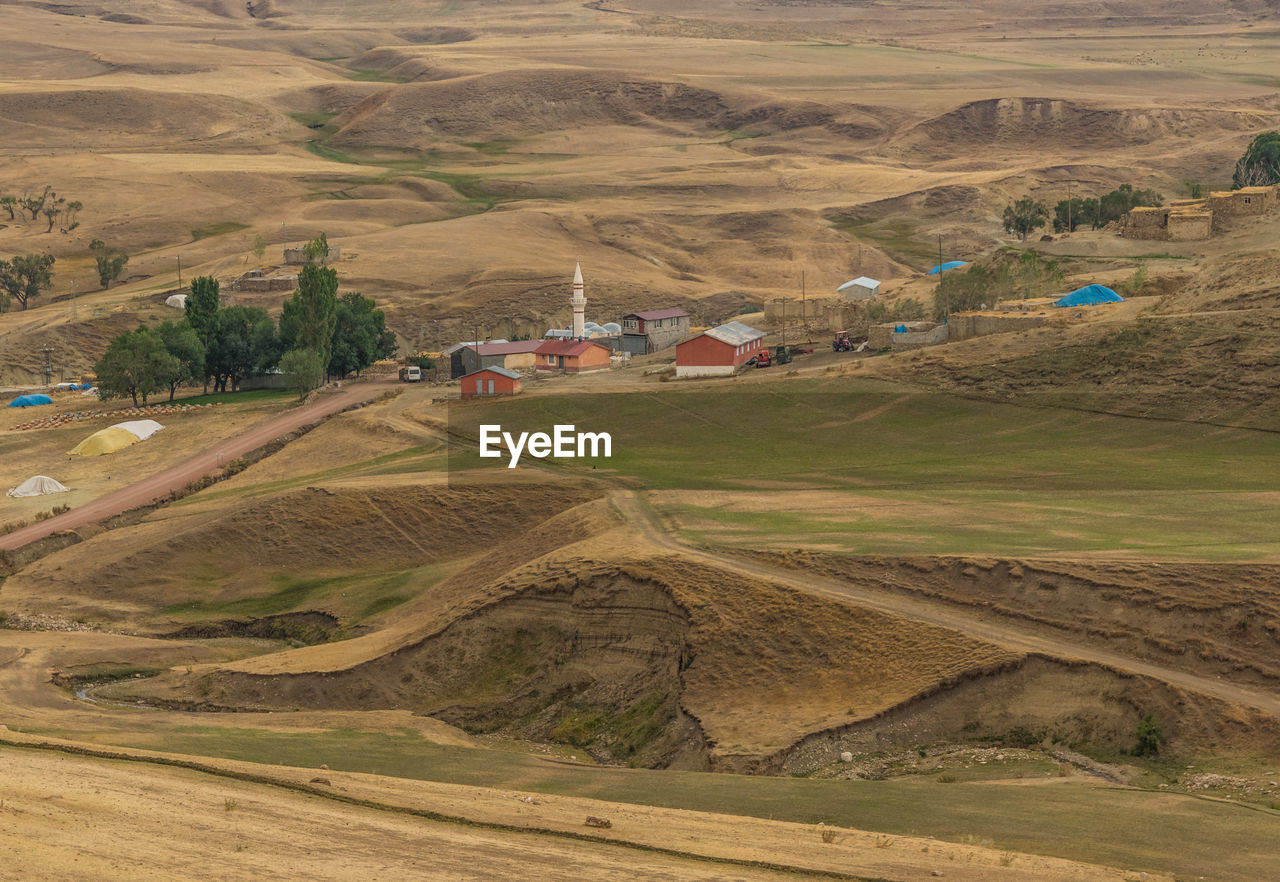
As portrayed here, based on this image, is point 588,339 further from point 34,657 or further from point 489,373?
point 34,657

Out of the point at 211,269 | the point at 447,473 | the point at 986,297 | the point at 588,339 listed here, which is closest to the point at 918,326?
the point at 986,297

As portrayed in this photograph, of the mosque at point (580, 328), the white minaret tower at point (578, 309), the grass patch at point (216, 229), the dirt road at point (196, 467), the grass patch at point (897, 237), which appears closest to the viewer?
the dirt road at point (196, 467)

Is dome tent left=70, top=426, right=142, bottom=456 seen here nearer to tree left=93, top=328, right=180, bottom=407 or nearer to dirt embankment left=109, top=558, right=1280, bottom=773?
tree left=93, top=328, right=180, bottom=407

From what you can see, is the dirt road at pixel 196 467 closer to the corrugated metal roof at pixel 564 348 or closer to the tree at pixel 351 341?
the tree at pixel 351 341

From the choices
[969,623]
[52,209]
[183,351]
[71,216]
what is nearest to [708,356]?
[183,351]

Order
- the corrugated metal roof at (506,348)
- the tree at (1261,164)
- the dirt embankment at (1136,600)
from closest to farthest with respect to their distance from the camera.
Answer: the dirt embankment at (1136,600) → the corrugated metal roof at (506,348) → the tree at (1261,164)

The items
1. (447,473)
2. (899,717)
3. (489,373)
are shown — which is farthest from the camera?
(489,373)

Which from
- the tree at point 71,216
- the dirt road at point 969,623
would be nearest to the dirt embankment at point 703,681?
the dirt road at point 969,623

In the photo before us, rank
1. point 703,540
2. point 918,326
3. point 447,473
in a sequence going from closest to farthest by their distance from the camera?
point 703,540, point 447,473, point 918,326
